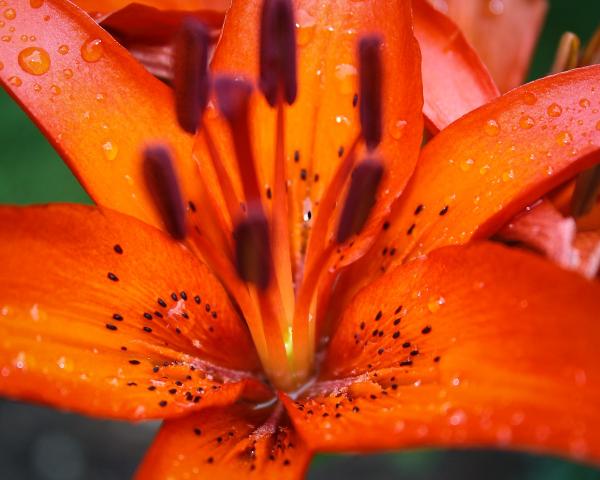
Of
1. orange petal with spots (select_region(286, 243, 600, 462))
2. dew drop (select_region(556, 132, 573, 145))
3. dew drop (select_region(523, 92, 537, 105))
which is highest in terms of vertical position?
dew drop (select_region(523, 92, 537, 105))

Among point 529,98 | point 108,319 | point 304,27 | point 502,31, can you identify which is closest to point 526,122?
point 529,98

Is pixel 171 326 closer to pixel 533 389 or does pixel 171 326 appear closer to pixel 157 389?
pixel 157 389

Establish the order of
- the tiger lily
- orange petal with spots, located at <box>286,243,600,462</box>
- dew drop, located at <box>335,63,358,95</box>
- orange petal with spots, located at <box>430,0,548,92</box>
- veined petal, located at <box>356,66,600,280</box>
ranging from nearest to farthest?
orange petal with spots, located at <box>286,243,600,462</box>
the tiger lily
veined petal, located at <box>356,66,600,280</box>
dew drop, located at <box>335,63,358,95</box>
orange petal with spots, located at <box>430,0,548,92</box>

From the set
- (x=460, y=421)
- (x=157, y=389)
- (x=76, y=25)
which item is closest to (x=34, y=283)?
(x=157, y=389)

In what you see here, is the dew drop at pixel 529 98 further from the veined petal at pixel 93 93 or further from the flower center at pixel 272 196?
the veined petal at pixel 93 93

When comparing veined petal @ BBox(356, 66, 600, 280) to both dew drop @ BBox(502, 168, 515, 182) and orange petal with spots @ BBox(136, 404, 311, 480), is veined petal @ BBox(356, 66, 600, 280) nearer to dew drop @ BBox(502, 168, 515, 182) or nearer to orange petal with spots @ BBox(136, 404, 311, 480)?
dew drop @ BBox(502, 168, 515, 182)

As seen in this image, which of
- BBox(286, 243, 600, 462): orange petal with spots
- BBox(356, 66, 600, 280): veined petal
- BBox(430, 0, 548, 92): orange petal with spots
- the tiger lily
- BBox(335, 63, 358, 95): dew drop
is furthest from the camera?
BBox(430, 0, 548, 92): orange petal with spots

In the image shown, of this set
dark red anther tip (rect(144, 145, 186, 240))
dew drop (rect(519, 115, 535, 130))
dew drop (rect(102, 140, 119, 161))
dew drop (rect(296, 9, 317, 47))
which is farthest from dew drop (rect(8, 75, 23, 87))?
dew drop (rect(519, 115, 535, 130))

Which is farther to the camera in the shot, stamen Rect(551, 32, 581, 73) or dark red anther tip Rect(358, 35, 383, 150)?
stamen Rect(551, 32, 581, 73)

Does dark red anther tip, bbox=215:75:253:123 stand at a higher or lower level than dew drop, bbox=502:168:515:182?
higher
